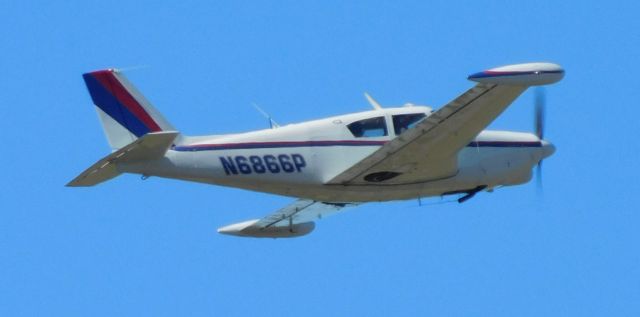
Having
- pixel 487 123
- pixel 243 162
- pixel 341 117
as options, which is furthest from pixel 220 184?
pixel 487 123

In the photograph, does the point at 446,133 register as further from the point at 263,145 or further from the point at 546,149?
the point at 546,149

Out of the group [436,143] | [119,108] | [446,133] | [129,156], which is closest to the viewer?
[446,133]

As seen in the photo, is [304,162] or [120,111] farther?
[120,111]

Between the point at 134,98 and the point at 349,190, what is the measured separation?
5244 mm

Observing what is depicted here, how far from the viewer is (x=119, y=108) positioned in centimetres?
3819

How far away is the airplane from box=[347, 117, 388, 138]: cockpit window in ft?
0.07

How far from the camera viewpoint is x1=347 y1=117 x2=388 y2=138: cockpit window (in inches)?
1489

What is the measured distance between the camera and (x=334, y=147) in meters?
37.9

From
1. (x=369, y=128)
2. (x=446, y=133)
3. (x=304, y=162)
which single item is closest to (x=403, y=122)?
(x=369, y=128)

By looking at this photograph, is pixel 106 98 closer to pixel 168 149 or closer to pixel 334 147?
pixel 168 149

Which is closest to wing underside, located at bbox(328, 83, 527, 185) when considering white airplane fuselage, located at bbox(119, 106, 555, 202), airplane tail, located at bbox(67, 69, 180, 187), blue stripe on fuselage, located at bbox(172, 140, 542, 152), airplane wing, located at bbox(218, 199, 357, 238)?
white airplane fuselage, located at bbox(119, 106, 555, 202)

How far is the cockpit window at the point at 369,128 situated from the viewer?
124 ft

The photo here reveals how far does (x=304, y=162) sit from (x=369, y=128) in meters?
1.63

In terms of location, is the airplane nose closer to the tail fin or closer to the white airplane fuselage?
the white airplane fuselage
